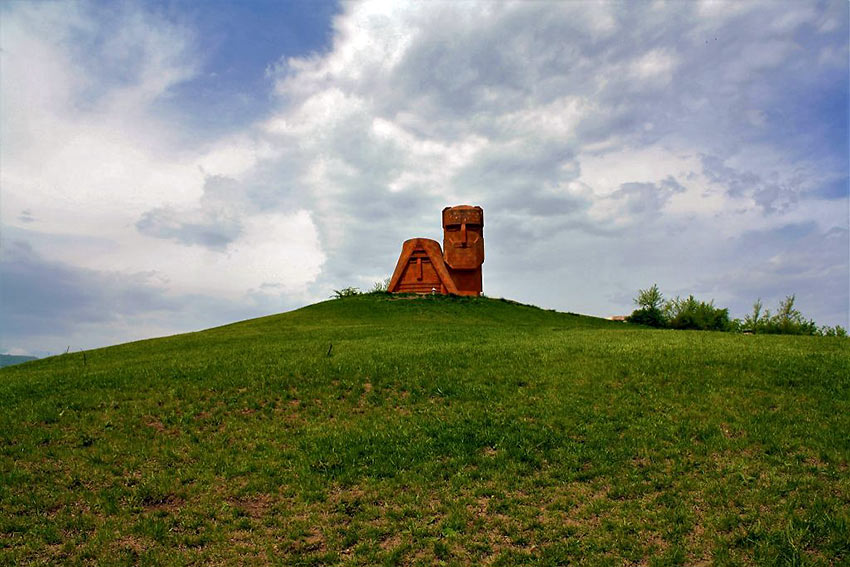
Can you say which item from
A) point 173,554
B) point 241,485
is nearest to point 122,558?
point 173,554

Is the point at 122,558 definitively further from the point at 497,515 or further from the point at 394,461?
the point at 497,515

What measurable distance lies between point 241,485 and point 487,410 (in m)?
5.88

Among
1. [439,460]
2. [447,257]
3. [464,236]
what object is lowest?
[439,460]

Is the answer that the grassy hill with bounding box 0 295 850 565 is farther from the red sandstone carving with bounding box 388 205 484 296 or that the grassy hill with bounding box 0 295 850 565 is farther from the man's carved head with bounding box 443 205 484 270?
the man's carved head with bounding box 443 205 484 270

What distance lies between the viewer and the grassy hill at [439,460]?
8625 mm

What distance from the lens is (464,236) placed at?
156ft

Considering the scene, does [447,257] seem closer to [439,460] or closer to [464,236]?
[464,236]

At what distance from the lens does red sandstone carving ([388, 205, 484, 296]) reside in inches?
1849

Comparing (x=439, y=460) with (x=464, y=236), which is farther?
(x=464, y=236)

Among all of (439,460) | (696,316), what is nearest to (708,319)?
(696,316)

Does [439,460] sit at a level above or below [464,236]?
below

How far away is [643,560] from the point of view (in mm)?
8164

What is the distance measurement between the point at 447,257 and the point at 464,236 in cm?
245

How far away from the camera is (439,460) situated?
11102 millimetres
